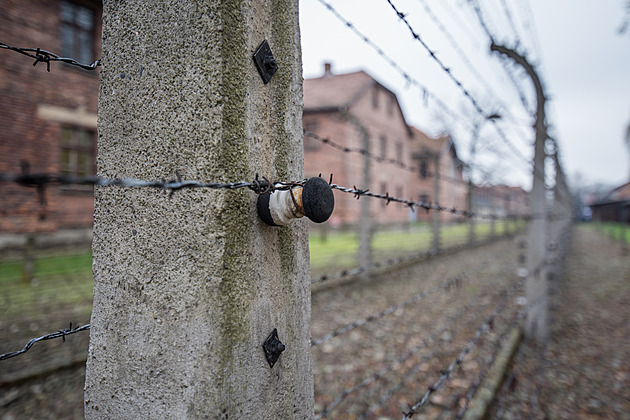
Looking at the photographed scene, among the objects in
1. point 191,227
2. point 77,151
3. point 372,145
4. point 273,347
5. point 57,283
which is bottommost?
point 57,283

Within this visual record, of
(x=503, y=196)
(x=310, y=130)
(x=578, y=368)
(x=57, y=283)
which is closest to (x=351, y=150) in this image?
(x=578, y=368)

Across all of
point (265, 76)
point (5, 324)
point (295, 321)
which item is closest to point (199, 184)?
point (265, 76)

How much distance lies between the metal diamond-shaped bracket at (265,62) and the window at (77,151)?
10734 mm

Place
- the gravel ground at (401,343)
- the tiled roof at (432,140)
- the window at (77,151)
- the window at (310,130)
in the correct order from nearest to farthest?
the gravel ground at (401,343) → the window at (310,130) → the window at (77,151) → the tiled roof at (432,140)

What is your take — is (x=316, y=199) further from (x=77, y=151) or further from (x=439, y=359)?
(x=77, y=151)

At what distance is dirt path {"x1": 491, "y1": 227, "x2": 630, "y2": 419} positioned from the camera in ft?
9.87

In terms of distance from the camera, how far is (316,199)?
77 centimetres

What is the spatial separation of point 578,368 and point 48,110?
1167 cm

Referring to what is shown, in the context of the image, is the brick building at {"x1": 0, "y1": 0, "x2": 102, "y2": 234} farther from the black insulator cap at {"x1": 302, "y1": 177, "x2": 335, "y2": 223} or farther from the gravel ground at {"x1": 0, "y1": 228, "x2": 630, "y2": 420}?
the black insulator cap at {"x1": 302, "y1": 177, "x2": 335, "y2": 223}

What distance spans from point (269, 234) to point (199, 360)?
1.01ft

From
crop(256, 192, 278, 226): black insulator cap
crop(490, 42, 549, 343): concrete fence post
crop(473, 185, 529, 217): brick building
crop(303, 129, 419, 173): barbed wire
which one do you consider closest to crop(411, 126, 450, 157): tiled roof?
crop(473, 185, 529, 217): brick building

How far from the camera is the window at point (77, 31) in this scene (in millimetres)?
9547

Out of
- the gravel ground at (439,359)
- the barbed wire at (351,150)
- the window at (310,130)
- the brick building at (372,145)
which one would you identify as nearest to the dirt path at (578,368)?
the gravel ground at (439,359)

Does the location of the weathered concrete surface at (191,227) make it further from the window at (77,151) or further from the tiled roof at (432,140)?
the tiled roof at (432,140)
